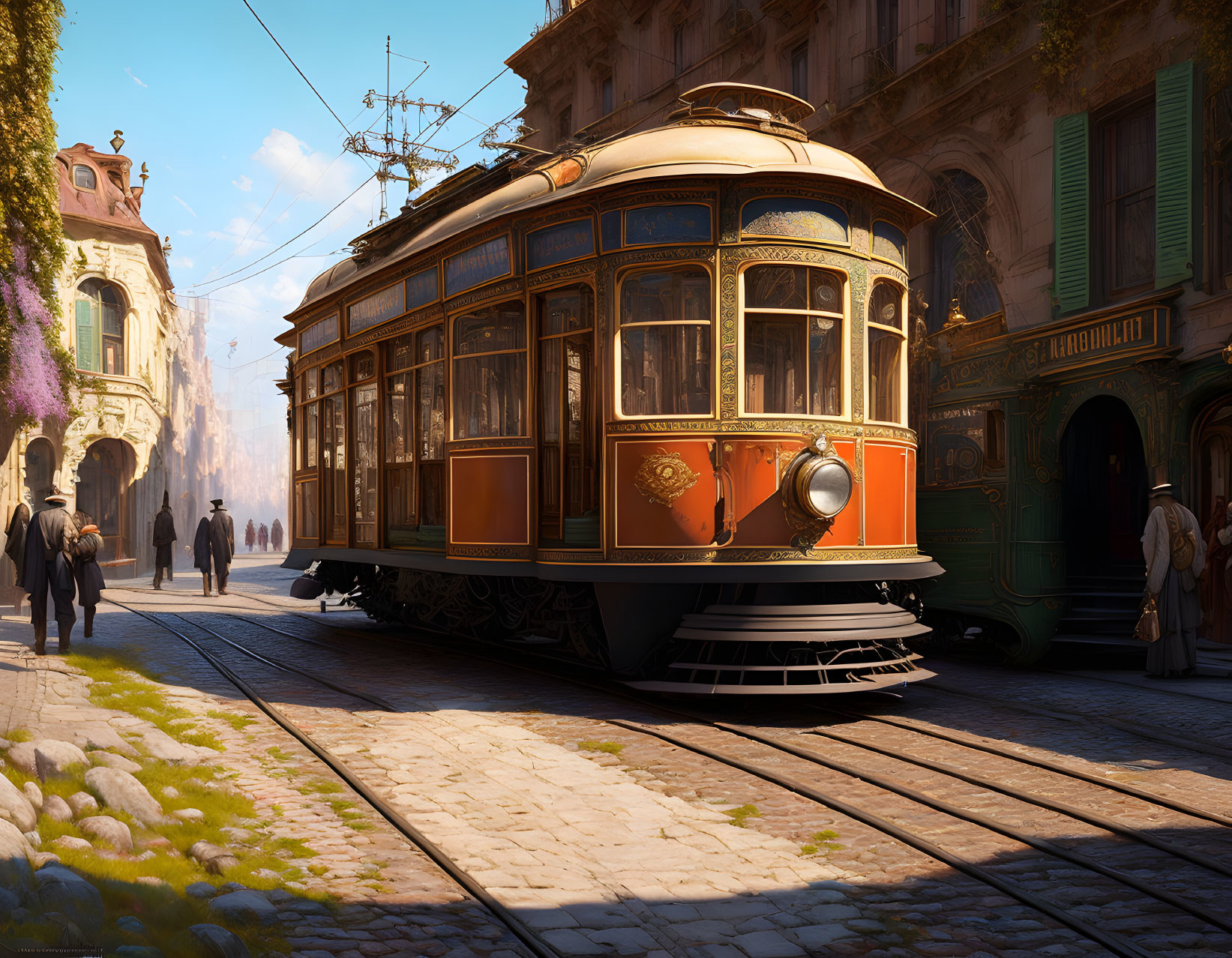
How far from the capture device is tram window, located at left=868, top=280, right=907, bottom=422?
889 cm

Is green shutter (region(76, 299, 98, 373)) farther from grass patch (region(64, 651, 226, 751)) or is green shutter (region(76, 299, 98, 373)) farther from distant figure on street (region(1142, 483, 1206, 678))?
distant figure on street (region(1142, 483, 1206, 678))

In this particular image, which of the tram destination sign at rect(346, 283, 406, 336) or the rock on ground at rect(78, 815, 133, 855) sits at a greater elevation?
the tram destination sign at rect(346, 283, 406, 336)

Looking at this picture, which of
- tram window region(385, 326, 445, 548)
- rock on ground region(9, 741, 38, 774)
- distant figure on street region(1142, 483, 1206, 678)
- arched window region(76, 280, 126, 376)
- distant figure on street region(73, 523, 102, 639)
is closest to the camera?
rock on ground region(9, 741, 38, 774)

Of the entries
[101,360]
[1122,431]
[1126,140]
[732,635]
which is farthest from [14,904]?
[101,360]

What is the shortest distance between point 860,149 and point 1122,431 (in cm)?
684

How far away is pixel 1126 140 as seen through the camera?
12977 mm

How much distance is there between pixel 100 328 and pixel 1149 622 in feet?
88.0

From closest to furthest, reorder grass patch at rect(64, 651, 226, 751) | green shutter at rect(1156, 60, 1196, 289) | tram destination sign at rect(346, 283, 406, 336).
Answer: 1. grass patch at rect(64, 651, 226, 751)
2. tram destination sign at rect(346, 283, 406, 336)
3. green shutter at rect(1156, 60, 1196, 289)

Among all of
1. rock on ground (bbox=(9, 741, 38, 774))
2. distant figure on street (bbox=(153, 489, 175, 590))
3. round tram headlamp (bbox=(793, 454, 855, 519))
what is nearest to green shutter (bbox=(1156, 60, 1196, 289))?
round tram headlamp (bbox=(793, 454, 855, 519))

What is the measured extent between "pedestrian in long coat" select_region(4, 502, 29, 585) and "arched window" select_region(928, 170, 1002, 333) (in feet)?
42.1

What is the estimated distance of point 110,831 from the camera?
4.61m

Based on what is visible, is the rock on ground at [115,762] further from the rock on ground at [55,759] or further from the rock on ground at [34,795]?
the rock on ground at [34,795]

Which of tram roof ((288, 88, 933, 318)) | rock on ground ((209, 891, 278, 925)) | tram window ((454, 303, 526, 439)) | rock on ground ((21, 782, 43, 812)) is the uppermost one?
tram roof ((288, 88, 933, 318))

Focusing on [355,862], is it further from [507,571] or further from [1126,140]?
[1126,140]
